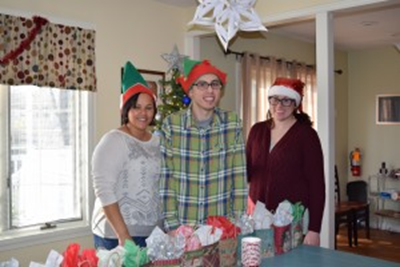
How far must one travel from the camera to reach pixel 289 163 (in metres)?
2.36

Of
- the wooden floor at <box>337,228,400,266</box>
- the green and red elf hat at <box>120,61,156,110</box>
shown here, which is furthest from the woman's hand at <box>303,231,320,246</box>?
the wooden floor at <box>337,228,400,266</box>

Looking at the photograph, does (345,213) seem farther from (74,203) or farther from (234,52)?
(74,203)

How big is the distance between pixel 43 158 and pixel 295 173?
6.66 feet

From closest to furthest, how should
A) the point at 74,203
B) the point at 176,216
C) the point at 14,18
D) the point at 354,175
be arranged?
the point at 176,216, the point at 14,18, the point at 74,203, the point at 354,175

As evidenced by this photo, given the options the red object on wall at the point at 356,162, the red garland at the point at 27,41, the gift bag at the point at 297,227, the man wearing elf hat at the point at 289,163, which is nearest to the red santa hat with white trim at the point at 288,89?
the man wearing elf hat at the point at 289,163

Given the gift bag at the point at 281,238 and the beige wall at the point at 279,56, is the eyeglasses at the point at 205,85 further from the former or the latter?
the beige wall at the point at 279,56

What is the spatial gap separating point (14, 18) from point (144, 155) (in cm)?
166

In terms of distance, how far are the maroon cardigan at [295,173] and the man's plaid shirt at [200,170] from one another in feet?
1.31

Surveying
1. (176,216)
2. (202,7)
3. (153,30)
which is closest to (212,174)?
(176,216)

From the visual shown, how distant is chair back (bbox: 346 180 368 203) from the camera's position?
6570 millimetres

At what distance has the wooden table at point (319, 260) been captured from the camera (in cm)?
181

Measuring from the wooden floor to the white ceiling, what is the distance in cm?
268

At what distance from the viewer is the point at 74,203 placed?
360cm

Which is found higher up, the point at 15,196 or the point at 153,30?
the point at 153,30
